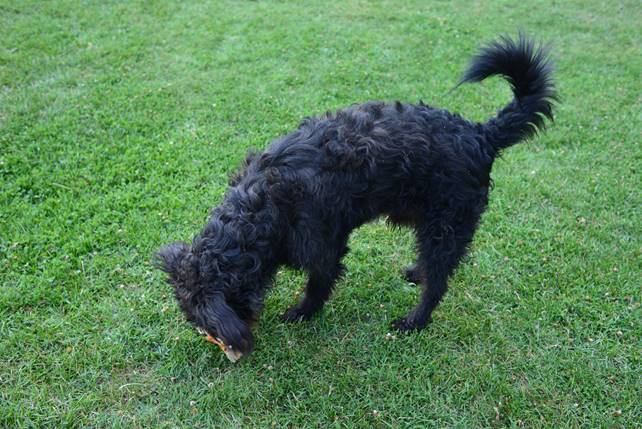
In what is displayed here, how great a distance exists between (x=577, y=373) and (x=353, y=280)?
173 centimetres

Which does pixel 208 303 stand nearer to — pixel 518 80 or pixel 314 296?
pixel 314 296

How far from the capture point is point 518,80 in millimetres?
3232

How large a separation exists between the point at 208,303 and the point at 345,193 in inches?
40.9

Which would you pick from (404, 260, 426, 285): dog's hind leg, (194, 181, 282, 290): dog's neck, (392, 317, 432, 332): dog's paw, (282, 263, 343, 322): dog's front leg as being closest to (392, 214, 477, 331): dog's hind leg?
(392, 317, 432, 332): dog's paw

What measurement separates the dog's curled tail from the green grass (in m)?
1.28

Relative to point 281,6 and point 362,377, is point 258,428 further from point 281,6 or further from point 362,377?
point 281,6

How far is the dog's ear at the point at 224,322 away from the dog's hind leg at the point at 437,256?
139cm

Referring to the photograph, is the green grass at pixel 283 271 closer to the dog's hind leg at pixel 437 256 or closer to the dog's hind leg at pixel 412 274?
the dog's hind leg at pixel 412 274

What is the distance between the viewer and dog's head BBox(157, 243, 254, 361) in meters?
2.57

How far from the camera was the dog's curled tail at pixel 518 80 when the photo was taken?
3090 millimetres

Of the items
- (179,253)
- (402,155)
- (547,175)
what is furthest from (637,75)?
(179,253)

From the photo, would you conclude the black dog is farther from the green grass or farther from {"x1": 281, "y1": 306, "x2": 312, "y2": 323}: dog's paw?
the green grass

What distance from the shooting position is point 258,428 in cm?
293

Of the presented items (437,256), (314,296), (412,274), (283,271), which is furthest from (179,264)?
(412,274)
